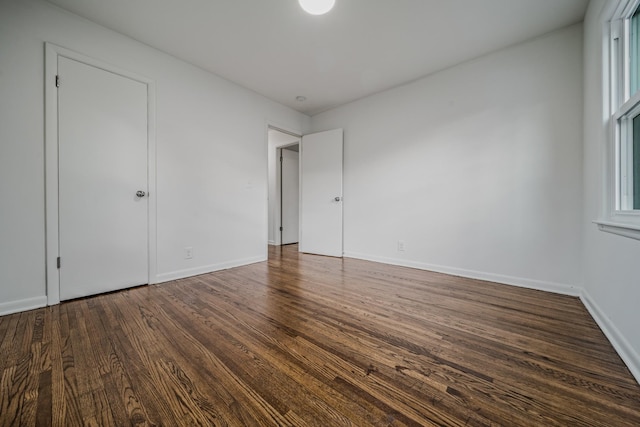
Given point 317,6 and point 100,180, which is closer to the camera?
point 317,6

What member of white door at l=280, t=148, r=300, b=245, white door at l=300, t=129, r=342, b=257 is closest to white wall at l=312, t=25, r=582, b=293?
white door at l=300, t=129, r=342, b=257

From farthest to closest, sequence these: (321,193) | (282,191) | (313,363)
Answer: (282,191) < (321,193) < (313,363)

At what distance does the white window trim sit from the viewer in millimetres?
1522

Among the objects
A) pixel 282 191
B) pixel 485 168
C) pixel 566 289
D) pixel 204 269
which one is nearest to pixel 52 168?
pixel 204 269

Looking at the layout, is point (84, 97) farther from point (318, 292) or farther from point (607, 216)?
point (607, 216)

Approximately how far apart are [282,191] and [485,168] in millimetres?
3775

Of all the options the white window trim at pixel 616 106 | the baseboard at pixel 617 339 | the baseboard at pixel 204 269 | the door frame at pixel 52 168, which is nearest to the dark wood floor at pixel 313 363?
the baseboard at pixel 617 339

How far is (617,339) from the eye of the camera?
138cm

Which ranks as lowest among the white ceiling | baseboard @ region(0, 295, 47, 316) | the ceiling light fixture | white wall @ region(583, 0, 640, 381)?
baseboard @ region(0, 295, 47, 316)

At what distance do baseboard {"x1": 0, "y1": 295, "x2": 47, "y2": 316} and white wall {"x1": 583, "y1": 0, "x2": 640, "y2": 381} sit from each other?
3.86 metres

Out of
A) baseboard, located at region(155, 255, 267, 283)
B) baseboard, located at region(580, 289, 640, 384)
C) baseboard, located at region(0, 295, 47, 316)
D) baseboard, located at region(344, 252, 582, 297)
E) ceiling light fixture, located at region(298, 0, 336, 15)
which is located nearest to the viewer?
baseboard, located at region(580, 289, 640, 384)

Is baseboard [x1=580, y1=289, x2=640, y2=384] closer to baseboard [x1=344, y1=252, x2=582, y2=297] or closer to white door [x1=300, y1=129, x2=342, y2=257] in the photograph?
baseboard [x1=344, y1=252, x2=582, y2=297]

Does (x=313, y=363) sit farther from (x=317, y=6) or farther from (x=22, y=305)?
(x=317, y=6)

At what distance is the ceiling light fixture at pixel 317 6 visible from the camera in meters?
1.90
